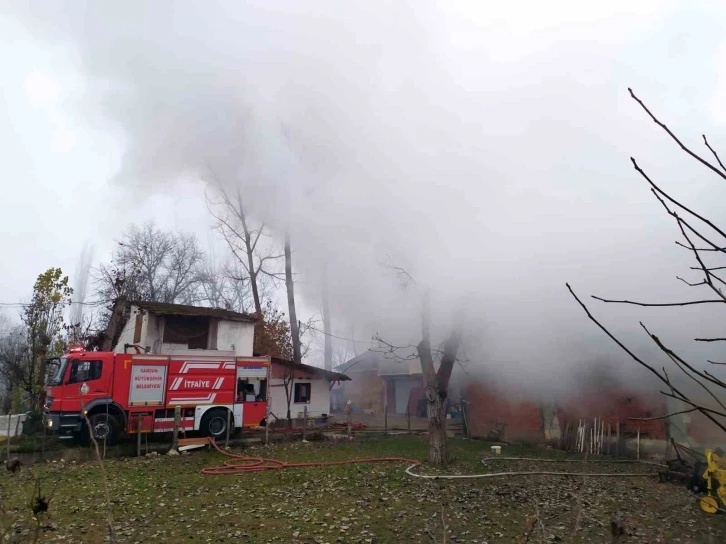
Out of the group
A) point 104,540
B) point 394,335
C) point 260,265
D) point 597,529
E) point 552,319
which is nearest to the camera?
point 104,540

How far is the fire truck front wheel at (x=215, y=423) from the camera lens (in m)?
15.7

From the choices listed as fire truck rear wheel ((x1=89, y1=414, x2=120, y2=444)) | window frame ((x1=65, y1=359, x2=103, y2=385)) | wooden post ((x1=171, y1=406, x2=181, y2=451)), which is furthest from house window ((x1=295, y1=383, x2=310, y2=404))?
window frame ((x1=65, y1=359, x2=103, y2=385))

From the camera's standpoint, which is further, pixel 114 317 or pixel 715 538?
pixel 114 317

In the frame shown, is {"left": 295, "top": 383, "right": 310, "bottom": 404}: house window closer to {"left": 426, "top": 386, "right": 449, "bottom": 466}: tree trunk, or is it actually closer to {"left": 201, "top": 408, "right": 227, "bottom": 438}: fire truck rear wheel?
{"left": 201, "top": 408, "right": 227, "bottom": 438}: fire truck rear wheel

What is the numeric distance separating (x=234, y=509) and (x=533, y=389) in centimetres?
1180

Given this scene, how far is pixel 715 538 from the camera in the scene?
714cm

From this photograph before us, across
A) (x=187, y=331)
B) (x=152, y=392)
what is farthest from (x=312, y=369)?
(x=152, y=392)

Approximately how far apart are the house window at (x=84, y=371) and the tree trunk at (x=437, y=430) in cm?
927

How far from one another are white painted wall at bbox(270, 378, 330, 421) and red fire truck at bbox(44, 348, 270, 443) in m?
4.75

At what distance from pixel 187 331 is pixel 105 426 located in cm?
599

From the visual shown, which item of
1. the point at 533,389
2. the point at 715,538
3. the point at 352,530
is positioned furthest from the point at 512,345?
the point at 352,530

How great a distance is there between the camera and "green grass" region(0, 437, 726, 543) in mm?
6688

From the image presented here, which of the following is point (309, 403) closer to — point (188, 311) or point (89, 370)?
point (188, 311)

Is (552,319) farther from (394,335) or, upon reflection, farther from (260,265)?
(260,265)
